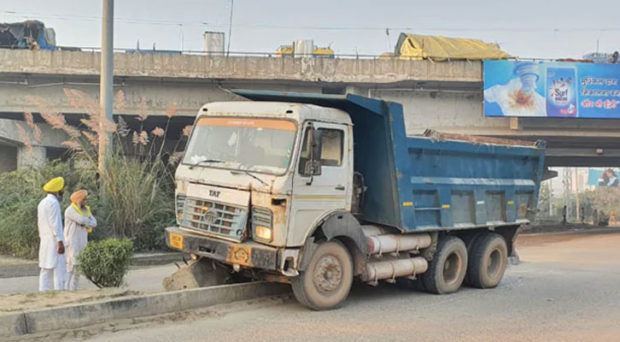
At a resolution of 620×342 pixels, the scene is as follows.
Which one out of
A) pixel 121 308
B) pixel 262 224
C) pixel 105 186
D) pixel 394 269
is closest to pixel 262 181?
pixel 262 224

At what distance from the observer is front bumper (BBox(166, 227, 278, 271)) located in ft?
22.9

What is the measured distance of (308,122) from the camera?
24.3ft

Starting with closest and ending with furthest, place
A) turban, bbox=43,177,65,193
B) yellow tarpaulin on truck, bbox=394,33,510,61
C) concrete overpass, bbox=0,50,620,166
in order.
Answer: turban, bbox=43,177,65,193
concrete overpass, bbox=0,50,620,166
yellow tarpaulin on truck, bbox=394,33,510,61

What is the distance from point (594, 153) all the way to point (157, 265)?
26351 mm

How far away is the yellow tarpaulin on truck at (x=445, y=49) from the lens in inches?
907

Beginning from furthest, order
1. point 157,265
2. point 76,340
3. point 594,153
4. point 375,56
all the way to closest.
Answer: point 594,153
point 375,56
point 157,265
point 76,340

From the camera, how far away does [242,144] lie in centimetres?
767

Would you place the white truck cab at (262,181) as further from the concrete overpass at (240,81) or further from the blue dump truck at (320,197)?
the concrete overpass at (240,81)

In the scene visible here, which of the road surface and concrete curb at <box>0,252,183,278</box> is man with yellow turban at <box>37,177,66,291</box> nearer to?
concrete curb at <box>0,252,183,278</box>

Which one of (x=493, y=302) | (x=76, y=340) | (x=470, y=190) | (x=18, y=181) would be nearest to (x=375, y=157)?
(x=470, y=190)

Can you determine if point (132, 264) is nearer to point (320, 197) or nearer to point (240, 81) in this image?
point (320, 197)

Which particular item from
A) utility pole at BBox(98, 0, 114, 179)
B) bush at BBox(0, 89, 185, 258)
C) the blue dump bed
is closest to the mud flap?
the blue dump bed

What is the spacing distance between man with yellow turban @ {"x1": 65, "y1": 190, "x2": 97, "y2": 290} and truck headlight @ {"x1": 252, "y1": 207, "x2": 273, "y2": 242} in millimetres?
2670

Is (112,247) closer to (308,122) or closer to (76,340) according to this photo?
(76,340)
